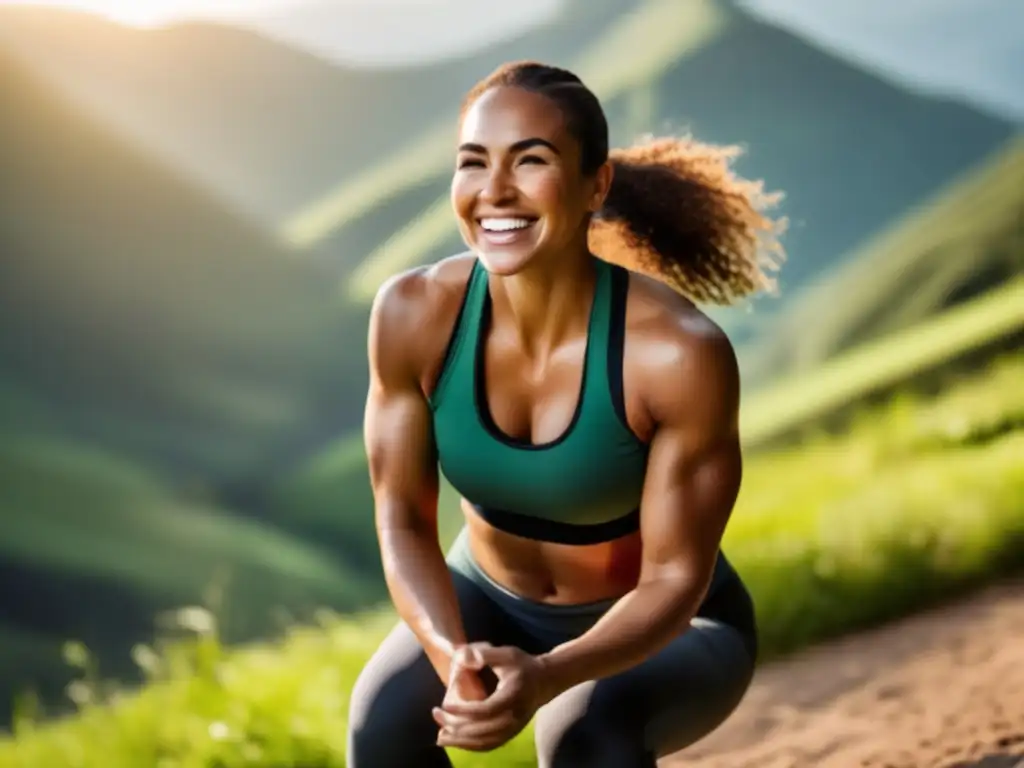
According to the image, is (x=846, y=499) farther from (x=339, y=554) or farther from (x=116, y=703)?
(x=116, y=703)

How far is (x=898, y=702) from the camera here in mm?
1756

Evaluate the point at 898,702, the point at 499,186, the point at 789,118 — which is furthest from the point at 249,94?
the point at 898,702

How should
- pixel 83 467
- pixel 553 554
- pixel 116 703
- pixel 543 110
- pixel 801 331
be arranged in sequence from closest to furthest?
pixel 543 110, pixel 553 554, pixel 116 703, pixel 83 467, pixel 801 331

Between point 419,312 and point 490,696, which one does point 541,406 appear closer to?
point 419,312

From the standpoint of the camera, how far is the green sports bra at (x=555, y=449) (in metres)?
0.95

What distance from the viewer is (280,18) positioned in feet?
6.91

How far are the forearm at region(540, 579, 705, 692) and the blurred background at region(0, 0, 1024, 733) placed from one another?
3.79 feet

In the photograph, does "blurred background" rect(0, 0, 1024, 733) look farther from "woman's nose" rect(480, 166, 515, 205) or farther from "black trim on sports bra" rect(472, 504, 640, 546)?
"woman's nose" rect(480, 166, 515, 205)

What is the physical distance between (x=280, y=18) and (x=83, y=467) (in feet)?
2.73

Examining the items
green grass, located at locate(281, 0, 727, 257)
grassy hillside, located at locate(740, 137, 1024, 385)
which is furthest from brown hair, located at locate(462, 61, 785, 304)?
grassy hillside, located at locate(740, 137, 1024, 385)

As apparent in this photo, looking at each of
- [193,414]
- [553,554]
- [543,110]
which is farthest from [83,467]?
[543,110]

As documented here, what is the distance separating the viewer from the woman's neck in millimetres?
982

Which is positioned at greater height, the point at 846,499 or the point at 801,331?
the point at 801,331

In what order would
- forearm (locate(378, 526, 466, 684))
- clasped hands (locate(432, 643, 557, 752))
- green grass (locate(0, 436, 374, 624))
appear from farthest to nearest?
green grass (locate(0, 436, 374, 624)) → forearm (locate(378, 526, 466, 684)) → clasped hands (locate(432, 643, 557, 752))
